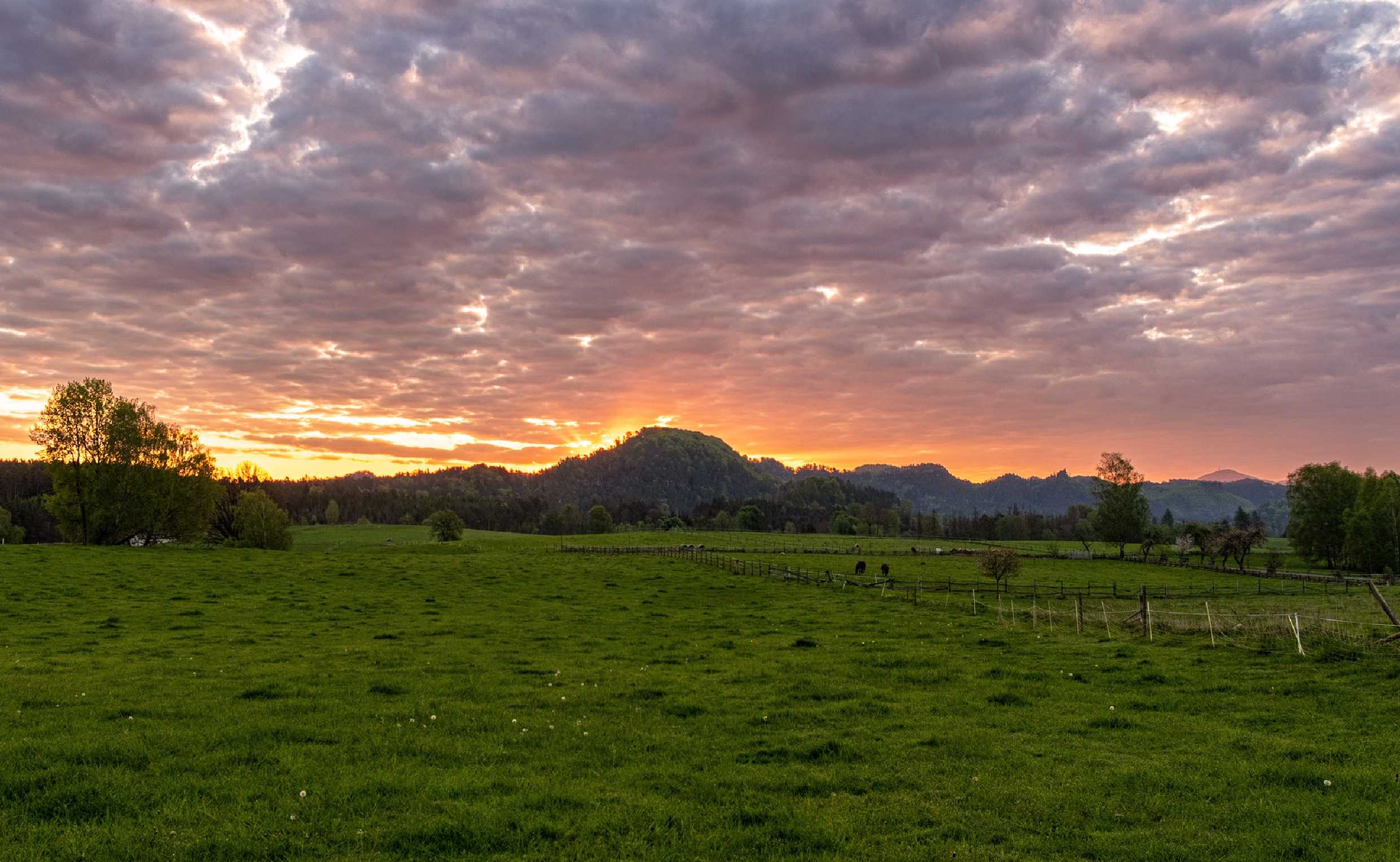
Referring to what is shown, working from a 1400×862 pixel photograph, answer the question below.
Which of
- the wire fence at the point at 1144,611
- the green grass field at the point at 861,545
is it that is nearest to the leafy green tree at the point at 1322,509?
the green grass field at the point at 861,545

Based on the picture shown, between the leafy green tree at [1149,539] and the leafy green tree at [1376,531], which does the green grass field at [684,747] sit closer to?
the leafy green tree at [1376,531]

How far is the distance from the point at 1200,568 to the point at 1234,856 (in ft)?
373

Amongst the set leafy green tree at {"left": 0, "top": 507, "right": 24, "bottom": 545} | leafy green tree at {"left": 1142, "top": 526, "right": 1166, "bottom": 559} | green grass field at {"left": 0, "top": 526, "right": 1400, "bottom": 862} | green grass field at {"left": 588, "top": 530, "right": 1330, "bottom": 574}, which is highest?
leafy green tree at {"left": 1142, "top": 526, "right": 1166, "bottom": 559}

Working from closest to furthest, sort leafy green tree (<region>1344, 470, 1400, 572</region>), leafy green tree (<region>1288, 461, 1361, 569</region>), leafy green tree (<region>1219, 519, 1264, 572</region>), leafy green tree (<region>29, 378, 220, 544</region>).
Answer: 1. leafy green tree (<region>29, 378, 220, 544</region>)
2. leafy green tree (<region>1344, 470, 1400, 572</region>)
3. leafy green tree (<region>1219, 519, 1264, 572</region>)
4. leafy green tree (<region>1288, 461, 1361, 569</region>)

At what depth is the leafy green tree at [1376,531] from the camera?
101312mm

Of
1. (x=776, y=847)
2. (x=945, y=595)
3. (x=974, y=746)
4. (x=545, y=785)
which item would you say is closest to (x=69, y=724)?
(x=545, y=785)

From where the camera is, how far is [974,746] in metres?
15.8

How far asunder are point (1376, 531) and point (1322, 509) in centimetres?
1318

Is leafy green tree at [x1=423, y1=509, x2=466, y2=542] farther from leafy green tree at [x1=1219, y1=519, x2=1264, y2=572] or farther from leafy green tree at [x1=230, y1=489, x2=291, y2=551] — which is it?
leafy green tree at [x1=1219, y1=519, x2=1264, y2=572]

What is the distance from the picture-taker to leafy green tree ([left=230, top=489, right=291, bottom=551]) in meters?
104

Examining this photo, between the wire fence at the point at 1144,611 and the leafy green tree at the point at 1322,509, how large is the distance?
4180cm

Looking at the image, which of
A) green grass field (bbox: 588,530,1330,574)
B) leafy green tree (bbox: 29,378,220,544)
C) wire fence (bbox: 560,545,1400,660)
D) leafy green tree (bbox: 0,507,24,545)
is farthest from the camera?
leafy green tree (bbox: 0,507,24,545)

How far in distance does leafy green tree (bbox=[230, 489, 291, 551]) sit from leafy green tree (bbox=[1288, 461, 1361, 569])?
152 m

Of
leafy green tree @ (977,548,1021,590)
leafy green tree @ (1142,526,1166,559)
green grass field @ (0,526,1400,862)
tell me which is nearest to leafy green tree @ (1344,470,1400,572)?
leafy green tree @ (1142,526,1166,559)
